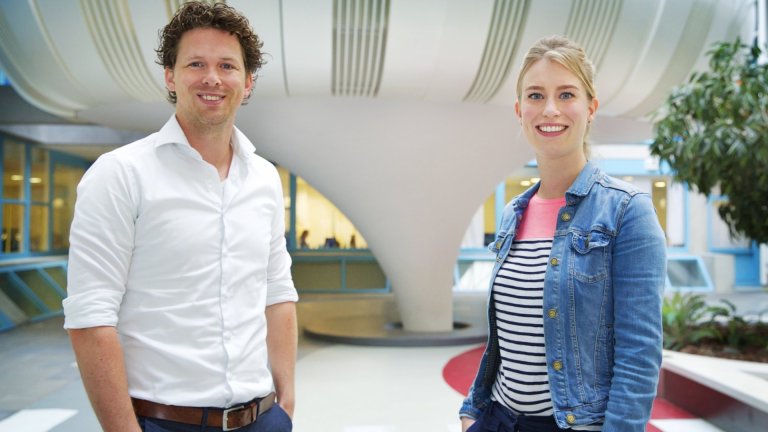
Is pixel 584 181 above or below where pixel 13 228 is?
above

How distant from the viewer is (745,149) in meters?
5.71

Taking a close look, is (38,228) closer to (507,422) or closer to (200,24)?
(200,24)

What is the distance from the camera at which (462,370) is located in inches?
281

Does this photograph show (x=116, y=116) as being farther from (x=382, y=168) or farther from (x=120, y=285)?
(x=120, y=285)

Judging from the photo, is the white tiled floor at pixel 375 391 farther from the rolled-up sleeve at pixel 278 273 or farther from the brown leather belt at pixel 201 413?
the brown leather belt at pixel 201 413

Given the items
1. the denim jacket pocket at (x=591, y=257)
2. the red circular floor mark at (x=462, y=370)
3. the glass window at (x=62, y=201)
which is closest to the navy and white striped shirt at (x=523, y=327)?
the denim jacket pocket at (x=591, y=257)

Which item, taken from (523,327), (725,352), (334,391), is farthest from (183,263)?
(725,352)

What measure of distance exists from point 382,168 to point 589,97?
22.3 ft

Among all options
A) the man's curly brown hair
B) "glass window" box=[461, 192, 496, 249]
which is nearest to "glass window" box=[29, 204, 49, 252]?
"glass window" box=[461, 192, 496, 249]

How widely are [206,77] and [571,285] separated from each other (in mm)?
1044

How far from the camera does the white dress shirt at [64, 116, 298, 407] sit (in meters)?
1.48

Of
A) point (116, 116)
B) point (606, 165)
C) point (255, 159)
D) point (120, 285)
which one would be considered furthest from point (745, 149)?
point (606, 165)

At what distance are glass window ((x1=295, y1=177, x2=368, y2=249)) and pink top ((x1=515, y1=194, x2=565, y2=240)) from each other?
14414 mm

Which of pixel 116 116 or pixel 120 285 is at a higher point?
pixel 116 116
